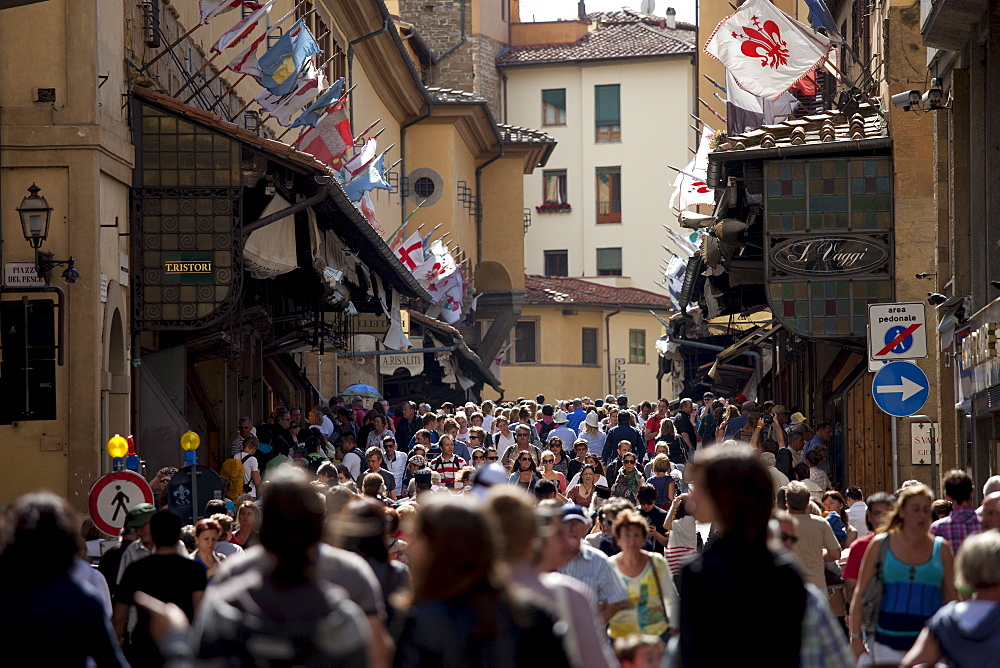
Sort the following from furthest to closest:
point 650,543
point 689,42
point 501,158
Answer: point 689,42 < point 501,158 < point 650,543

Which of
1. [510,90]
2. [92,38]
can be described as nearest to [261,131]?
[92,38]

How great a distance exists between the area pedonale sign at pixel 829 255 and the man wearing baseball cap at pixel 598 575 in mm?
12011

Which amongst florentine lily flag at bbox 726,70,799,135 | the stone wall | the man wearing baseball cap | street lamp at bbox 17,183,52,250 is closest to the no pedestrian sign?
the man wearing baseball cap

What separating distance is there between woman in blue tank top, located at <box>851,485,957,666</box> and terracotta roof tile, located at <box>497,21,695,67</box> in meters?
59.6

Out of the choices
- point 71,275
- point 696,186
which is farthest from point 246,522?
point 696,186

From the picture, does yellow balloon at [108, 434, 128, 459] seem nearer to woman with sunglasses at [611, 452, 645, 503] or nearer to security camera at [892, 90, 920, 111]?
woman with sunglasses at [611, 452, 645, 503]

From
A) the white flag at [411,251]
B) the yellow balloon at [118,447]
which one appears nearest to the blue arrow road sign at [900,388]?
the yellow balloon at [118,447]

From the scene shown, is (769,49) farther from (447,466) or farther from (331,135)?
(447,466)

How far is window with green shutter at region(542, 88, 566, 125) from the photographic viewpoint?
68000 mm

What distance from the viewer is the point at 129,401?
57.0 ft

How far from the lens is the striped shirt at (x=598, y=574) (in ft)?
25.3

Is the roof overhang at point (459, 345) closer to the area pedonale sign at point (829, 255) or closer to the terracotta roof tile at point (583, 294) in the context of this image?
the terracotta roof tile at point (583, 294)

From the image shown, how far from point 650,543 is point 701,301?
19356 mm

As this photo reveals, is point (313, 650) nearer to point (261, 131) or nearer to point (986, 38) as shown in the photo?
point (986, 38)
